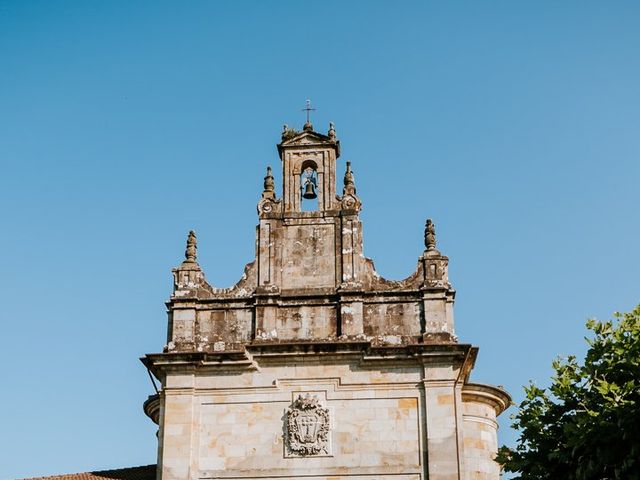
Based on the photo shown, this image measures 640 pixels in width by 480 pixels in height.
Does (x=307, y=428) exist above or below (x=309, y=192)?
below

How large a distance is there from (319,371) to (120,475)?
572cm

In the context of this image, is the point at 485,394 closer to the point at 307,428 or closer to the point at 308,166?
the point at 307,428

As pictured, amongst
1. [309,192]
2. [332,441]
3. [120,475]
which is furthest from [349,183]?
[120,475]

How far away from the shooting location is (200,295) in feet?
81.3

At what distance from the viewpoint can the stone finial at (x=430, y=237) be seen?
2494 cm

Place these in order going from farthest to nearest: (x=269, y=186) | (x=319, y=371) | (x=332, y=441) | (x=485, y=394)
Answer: (x=269, y=186), (x=485, y=394), (x=319, y=371), (x=332, y=441)

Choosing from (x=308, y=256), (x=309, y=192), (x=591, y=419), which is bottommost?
(x=591, y=419)

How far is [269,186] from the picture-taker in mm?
26031

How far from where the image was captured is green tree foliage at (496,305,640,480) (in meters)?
16.8

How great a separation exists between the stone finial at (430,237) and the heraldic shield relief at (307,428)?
4.59m

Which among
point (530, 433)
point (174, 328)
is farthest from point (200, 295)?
point (530, 433)

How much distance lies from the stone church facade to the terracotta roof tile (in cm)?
202

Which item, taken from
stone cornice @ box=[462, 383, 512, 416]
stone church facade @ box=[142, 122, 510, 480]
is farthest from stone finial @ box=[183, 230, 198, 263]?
stone cornice @ box=[462, 383, 512, 416]

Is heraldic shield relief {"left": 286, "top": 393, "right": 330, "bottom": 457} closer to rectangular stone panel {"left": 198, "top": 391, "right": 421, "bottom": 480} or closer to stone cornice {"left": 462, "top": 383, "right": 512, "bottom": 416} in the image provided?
rectangular stone panel {"left": 198, "top": 391, "right": 421, "bottom": 480}
